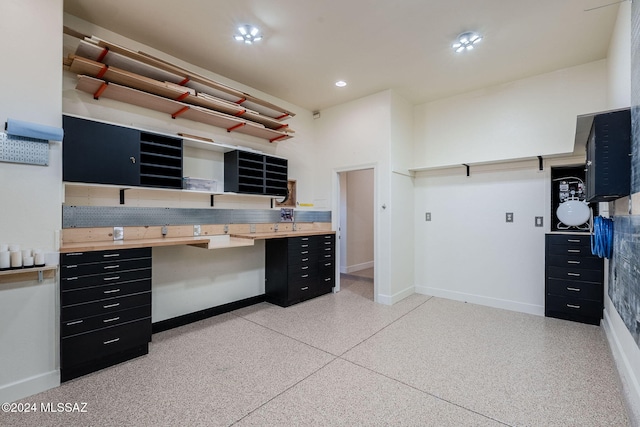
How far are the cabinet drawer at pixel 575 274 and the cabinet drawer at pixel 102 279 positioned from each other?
14.8ft

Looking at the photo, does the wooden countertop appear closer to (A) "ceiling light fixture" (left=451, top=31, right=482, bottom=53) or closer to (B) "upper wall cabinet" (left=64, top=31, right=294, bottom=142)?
(B) "upper wall cabinet" (left=64, top=31, right=294, bottom=142)

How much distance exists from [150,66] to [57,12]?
2.27 ft

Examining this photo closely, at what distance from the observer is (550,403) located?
2018 millimetres

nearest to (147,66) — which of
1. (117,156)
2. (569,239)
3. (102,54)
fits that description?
(102,54)

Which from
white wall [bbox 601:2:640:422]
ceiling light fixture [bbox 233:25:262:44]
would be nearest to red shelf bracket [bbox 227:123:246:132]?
ceiling light fixture [bbox 233:25:262:44]

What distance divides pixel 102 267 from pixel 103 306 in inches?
13.0

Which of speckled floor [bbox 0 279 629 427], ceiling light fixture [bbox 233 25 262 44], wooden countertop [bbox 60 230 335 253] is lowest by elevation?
speckled floor [bbox 0 279 629 427]

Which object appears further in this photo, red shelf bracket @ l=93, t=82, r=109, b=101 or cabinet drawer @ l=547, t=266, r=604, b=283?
cabinet drawer @ l=547, t=266, r=604, b=283

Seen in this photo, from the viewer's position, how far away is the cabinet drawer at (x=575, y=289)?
3.29 m

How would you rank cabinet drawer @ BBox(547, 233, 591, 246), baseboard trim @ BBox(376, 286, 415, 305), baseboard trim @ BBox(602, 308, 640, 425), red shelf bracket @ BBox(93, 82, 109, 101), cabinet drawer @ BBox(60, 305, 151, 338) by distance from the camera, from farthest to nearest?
1. baseboard trim @ BBox(376, 286, 415, 305)
2. cabinet drawer @ BBox(547, 233, 591, 246)
3. red shelf bracket @ BBox(93, 82, 109, 101)
4. cabinet drawer @ BBox(60, 305, 151, 338)
5. baseboard trim @ BBox(602, 308, 640, 425)

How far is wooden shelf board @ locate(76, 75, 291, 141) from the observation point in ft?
8.93

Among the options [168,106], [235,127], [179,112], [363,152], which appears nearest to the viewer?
[168,106]

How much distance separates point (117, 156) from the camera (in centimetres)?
271

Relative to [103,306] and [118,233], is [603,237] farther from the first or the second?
[118,233]
